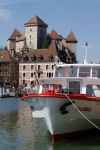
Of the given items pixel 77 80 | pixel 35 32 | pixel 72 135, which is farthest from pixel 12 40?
pixel 72 135

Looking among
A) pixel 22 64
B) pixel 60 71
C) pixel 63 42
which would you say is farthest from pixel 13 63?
pixel 60 71

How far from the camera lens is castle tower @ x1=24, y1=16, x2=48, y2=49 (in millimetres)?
157000

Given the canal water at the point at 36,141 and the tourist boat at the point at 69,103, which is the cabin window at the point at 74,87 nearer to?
the tourist boat at the point at 69,103

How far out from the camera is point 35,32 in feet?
522

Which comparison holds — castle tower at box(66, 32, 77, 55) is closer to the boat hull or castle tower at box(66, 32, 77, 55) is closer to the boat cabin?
the boat cabin

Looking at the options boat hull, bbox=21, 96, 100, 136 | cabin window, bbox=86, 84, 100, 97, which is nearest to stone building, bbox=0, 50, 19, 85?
cabin window, bbox=86, 84, 100, 97

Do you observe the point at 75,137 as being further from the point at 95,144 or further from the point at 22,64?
the point at 22,64

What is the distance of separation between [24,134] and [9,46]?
497 ft

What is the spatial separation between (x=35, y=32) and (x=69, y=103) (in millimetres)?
138484

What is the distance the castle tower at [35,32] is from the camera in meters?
157

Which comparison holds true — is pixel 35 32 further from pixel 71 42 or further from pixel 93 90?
pixel 93 90

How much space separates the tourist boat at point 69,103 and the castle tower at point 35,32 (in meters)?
131

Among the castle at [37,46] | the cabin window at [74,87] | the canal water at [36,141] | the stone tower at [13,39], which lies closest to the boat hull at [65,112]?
the canal water at [36,141]

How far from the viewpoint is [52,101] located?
21469 mm
